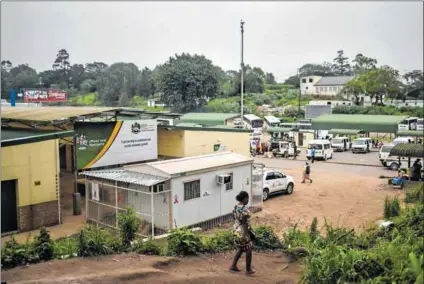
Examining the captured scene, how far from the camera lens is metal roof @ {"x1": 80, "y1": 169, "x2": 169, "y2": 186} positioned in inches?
472

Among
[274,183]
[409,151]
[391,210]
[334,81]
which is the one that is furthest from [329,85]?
[391,210]

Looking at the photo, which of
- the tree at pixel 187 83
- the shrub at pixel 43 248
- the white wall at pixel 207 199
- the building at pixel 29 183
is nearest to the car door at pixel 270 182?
the white wall at pixel 207 199

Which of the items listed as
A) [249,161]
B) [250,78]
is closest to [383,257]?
[249,161]

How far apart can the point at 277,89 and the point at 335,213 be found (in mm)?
71571

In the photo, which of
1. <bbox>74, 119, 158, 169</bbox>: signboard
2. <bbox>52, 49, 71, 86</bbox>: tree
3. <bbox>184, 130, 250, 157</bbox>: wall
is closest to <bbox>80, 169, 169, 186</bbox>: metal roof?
<bbox>74, 119, 158, 169</bbox>: signboard

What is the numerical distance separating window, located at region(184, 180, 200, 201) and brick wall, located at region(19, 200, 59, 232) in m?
4.04

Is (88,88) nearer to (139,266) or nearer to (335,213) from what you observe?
(335,213)

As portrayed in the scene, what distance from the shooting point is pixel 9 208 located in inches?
487

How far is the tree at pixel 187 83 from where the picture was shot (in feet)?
165

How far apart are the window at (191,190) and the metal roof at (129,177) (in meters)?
0.85

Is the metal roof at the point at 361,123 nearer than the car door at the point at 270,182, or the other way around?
the car door at the point at 270,182

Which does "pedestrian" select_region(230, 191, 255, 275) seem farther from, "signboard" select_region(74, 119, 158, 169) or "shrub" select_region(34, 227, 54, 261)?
"signboard" select_region(74, 119, 158, 169)

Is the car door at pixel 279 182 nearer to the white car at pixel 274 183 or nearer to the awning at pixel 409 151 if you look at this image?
the white car at pixel 274 183

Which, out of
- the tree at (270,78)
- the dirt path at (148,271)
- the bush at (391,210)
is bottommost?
the bush at (391,210)
